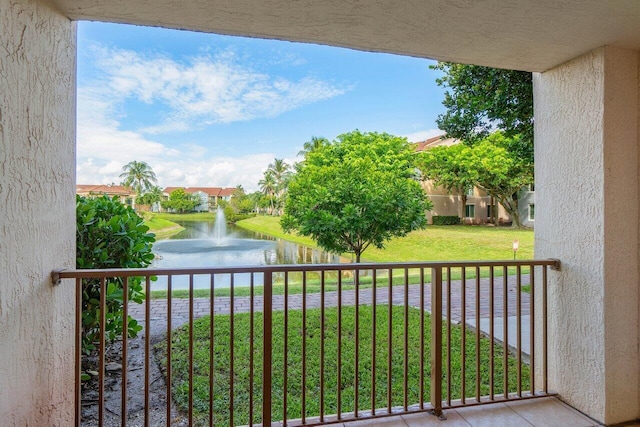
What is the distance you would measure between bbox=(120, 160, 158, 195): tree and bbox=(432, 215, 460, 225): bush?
6339 millimetres

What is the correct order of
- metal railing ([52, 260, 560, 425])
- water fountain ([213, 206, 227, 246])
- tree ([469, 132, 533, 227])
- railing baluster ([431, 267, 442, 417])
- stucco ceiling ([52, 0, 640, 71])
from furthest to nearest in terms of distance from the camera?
tree ([469, 132, 533, 227]), water fountain ([213, 206, 227, 246]), railing baluster ([431, 267, 442, 417]), metal railing ([52, 260, 560, 425]), stucco ceiling ([52, 0, 640, 71])

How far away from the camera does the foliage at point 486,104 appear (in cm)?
317

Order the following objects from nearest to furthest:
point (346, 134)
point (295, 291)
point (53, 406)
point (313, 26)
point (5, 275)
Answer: point (5, 275) → point (53, 406) → point (313, 26) → point (295, 291) → point (346, 134)

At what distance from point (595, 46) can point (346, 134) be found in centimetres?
542

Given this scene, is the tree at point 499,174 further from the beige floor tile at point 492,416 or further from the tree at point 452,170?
the beige floor tile at point 492,416

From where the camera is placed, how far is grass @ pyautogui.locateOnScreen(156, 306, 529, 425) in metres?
2.32

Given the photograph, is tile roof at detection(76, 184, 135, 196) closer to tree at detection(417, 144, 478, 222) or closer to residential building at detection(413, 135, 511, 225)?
residential building at detection(413, 135, 511, 225)

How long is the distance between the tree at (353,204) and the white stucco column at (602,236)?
3622mm

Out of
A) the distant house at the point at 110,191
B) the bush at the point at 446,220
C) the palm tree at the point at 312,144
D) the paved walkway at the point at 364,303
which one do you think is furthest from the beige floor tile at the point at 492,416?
the bush at the point at 446,220

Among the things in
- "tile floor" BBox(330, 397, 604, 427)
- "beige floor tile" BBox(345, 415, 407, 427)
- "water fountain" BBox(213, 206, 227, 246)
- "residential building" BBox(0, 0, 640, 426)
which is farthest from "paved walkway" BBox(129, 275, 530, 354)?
"beige floor tile" BBox(345, 415, 407, 427)

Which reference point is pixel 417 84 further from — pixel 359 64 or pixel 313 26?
pixel 313 26

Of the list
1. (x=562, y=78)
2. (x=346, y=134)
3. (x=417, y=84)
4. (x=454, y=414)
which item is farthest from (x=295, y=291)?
(x=417, y=84)

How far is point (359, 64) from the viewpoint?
7.61 metres

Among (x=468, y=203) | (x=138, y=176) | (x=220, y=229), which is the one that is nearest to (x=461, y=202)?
(x=468, y=203)
